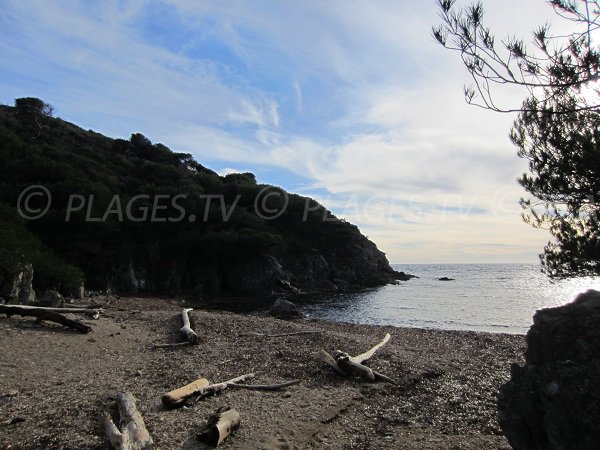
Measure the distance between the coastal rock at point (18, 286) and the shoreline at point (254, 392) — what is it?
4.10 meters

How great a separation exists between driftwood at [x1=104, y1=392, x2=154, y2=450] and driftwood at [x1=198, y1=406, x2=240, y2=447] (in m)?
0.77

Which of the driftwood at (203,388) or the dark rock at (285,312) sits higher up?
the driftwood at (203,388)

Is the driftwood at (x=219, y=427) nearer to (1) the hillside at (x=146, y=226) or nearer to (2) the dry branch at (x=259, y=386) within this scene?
(2) the dry branch at (x=259, y=386)

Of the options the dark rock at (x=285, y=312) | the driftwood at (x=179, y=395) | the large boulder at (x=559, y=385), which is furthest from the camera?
the dark rock at (x=285, y=312)

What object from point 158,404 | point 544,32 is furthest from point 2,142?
point 544,32

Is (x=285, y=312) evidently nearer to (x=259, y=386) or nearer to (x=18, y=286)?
(x=18, y=286)

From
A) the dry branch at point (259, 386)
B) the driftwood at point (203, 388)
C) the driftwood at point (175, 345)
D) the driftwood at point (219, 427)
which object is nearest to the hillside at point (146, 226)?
the driftwood at point (175, 345)

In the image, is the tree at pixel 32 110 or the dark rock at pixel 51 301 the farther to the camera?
the tree at pixel 32 110

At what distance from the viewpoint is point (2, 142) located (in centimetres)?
5094

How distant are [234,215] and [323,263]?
19.1 meters

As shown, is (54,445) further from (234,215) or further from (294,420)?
(234,215)

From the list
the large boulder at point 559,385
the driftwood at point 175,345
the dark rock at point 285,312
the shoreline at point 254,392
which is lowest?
the dark rock at point 285,312

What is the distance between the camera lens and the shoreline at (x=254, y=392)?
22.3ft

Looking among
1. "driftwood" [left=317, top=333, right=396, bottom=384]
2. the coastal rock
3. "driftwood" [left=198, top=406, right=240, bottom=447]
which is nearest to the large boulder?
"driftwood" [left=198, top=406, right=240, bottom=447]
